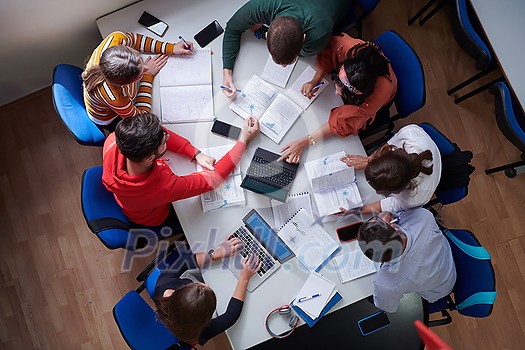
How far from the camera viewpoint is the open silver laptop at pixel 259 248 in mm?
2211

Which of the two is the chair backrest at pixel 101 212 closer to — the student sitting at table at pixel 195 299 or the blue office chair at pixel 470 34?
the student sitting at table at pixel 195 299

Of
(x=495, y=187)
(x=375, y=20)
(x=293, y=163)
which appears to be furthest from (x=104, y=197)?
(x=495, y=187)

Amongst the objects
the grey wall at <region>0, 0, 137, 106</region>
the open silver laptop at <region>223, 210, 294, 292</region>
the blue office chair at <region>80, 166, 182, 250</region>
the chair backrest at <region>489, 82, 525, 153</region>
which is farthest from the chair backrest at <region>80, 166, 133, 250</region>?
the chair backrest at <region>489, 82, 525, 153</region>

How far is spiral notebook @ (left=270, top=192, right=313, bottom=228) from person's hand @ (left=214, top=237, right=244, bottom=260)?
0.67 ft

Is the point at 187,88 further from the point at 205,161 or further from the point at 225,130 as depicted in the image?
the point at 205,161

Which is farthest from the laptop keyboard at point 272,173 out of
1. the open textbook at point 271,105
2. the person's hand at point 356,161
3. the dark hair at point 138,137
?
the dark hair at point 138,137

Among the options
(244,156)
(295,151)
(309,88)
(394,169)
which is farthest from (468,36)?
(244,156)

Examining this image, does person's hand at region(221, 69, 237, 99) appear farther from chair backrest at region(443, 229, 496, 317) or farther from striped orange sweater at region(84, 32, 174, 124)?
chair backrest at region(443, 229, 496, 317)

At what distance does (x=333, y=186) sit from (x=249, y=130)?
485mm

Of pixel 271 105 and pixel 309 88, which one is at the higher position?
pixel 309 88

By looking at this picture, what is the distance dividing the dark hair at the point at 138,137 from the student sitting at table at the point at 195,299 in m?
0.58

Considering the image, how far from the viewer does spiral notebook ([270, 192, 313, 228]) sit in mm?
2264

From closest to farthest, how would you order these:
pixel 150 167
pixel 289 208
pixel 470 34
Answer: pixel 150 167
pixel 289 208
pixel 470 34

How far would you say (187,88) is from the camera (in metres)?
2.38
